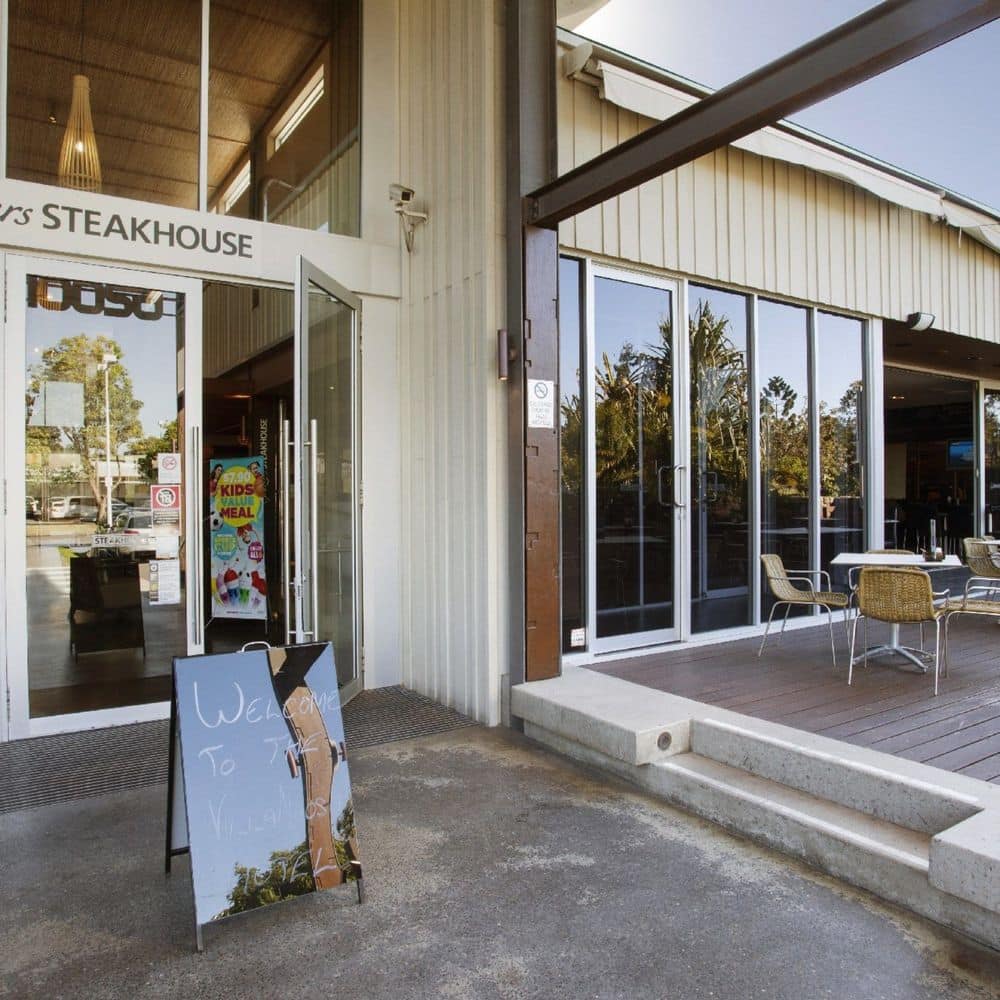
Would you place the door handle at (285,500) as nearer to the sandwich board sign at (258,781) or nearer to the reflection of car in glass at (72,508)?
the reflection of car in glass at (72,508)

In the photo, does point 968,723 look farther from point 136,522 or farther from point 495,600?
point 136,522

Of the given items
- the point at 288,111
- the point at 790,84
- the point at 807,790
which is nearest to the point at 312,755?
the point at 807,790

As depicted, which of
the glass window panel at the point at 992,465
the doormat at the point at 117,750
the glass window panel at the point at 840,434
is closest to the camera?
the doormat at the point at 117,750

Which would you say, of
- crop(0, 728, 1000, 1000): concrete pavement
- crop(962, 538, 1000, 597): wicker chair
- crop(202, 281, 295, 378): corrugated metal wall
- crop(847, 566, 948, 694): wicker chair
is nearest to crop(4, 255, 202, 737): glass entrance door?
crop(202, 281, 295, 378): corrugated metal wall

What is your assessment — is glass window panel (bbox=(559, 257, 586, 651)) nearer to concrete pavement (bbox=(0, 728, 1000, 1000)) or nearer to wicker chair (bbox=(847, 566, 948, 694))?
wicker chair (bbox=(847, 566, 948, 694))

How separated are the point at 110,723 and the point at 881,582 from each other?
4.31 metres

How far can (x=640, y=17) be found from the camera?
5.05 metres

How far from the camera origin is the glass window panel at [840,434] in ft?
21.6

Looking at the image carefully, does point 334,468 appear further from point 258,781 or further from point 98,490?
point 258,781

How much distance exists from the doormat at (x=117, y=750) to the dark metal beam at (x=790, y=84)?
9.49 ft

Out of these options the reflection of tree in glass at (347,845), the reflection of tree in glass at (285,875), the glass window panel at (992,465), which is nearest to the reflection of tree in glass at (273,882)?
the reflection of tree in glass at (285,875)

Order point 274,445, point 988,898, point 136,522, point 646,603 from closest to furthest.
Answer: point 988,898, point 136,522, point 646,603, point 274,445

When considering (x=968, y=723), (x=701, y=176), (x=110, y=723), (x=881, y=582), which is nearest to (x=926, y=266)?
(x=701, y=176)

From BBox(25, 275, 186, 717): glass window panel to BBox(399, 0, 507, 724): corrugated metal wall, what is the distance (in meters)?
1.40
